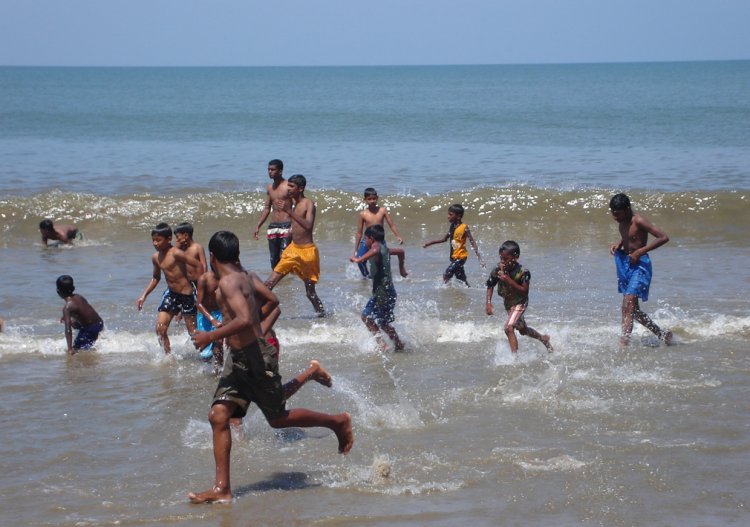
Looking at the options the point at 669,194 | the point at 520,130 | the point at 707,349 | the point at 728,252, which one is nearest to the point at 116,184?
the point at 669,194

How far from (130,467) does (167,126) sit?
44862mm

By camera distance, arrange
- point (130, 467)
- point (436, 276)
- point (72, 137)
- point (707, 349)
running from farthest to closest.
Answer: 1. point (72, 137)
2. point (436, 276)
3. point (707, 349)
4. point (130, 467)

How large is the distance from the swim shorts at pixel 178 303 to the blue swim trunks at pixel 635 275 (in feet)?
12.9

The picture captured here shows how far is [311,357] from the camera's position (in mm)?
9188

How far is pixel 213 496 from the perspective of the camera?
5.64 m

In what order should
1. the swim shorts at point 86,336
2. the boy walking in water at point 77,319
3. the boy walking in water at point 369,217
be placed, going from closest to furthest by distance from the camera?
the boy walking in water at point 77,319 < the swim shorts at point 86,336 < the boy walking in water at point 369,217

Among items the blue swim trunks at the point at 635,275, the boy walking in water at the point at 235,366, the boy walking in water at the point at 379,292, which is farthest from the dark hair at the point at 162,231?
the blue swim trunks at the point at 635,275

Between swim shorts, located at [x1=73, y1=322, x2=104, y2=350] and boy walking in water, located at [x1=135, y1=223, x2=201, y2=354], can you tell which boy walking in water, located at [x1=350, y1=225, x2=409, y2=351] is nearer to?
boy walking in water, located at [x1=135, y1=223, x2=201, y2=354]

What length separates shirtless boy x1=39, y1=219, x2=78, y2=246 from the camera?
53.9 ft

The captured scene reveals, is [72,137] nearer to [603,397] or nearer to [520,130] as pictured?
[520,130]

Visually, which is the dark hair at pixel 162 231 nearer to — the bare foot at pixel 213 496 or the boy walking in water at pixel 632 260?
the bare foot at pixel 213 496

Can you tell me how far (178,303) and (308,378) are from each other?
2.99m

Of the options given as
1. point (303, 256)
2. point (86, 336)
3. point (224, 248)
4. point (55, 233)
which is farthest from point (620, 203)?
point (55, 233)

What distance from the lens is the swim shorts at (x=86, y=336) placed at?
9.39 metres
